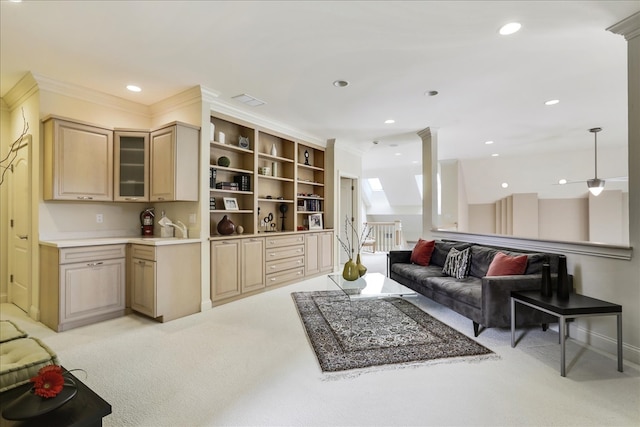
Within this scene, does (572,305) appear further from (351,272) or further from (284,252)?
(284,252)

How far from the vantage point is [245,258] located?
177 inches

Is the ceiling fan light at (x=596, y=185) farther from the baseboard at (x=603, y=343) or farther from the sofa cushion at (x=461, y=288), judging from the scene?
the baseboard at (x=603, y=343)

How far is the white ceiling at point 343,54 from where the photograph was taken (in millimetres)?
2346

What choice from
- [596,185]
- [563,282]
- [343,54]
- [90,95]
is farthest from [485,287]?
[90,95]

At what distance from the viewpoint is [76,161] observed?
3584 mm

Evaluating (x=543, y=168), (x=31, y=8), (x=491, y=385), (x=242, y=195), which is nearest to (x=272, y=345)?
(x=491, y=385)

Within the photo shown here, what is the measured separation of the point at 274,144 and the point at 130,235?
259 cm

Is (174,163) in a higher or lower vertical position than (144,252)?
higher

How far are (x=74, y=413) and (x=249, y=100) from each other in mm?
3719

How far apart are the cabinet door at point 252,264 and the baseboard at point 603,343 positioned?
12.2 feet

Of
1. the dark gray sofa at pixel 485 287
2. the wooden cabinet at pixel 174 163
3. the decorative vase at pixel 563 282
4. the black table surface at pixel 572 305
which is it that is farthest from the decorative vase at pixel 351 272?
the wooden cabinet at pixel 174 163

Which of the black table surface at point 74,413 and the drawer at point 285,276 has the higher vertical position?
the black table surface at point 74,413

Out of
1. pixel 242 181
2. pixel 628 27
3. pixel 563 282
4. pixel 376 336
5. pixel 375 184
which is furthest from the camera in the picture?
pixel 375 184

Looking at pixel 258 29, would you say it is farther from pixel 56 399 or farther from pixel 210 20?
pixel 56 399
